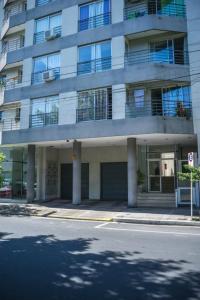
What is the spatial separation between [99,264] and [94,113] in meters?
13.8

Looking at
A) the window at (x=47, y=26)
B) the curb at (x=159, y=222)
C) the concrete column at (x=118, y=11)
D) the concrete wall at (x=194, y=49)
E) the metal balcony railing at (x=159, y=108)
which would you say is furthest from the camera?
the window at (x=47, y=26)

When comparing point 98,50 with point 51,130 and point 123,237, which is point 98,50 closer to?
point 51,130

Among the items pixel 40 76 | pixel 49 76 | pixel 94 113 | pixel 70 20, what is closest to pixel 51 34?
pixel 70 20

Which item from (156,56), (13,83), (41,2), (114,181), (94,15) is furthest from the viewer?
(13,83)

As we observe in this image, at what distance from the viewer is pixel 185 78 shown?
18.5m

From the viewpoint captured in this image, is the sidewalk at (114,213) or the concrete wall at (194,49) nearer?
the sidewalk at (114,213)

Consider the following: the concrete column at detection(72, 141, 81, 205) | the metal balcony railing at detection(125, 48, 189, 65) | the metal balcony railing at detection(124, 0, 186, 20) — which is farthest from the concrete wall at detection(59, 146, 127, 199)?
the metal balcony railing at detection(124, 0, 186, 20)

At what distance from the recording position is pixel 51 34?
22312mm

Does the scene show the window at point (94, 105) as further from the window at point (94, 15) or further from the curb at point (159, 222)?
the curb at point (159, 222)

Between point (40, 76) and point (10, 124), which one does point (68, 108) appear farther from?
point (10, 124)

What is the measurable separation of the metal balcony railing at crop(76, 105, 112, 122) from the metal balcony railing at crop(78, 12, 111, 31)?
222 inches

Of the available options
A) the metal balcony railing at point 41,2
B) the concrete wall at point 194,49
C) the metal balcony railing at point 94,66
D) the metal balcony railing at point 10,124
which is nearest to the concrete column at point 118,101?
the metal balcony railing at point 94,66

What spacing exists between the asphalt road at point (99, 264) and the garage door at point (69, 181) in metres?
13.5

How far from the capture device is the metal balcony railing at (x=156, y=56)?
65.3 feet
